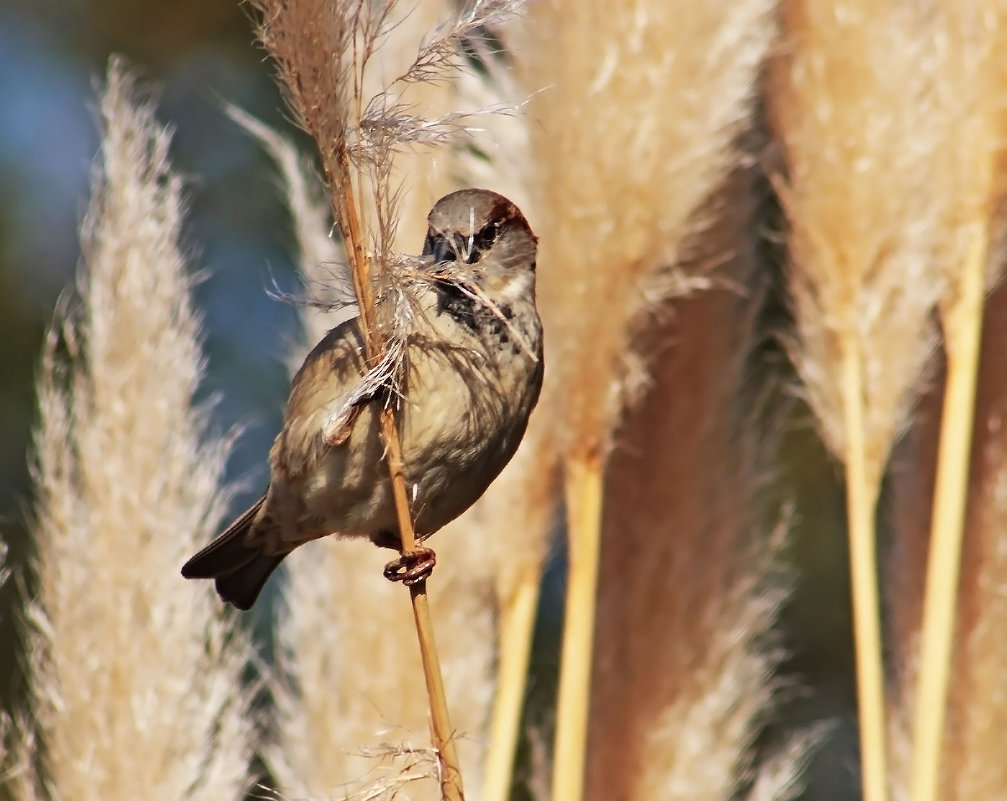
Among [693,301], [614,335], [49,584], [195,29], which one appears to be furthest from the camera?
[195,29]

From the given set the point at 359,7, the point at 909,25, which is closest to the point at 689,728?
A: the point at 909,25

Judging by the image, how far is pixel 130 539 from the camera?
1.60 m

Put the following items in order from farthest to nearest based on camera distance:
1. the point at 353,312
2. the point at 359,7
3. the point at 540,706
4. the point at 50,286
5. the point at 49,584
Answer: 1. the point at 50,286
2. the point at 540,706
3. the point at 353,312
4. the point at 49,584
5. the point at 359,7

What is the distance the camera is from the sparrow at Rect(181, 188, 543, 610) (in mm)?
1740

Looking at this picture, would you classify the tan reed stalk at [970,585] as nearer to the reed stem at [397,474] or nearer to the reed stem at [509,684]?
the reed stem at [509,684]

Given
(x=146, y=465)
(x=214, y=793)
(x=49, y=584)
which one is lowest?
(x=214, y=793)

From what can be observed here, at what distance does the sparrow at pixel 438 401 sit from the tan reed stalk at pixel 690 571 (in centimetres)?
24

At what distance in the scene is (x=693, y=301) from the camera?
7.05 ft

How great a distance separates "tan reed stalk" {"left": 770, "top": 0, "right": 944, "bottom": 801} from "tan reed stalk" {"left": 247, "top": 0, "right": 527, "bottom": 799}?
0.73 metres

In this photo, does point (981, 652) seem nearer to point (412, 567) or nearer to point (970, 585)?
point (970, 585)

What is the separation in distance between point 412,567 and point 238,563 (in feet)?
2.78

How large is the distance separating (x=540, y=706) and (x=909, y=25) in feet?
6.98

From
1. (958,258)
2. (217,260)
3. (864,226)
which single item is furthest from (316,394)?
(217,260)

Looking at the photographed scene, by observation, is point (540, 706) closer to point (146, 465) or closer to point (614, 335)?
point (614, 335)
